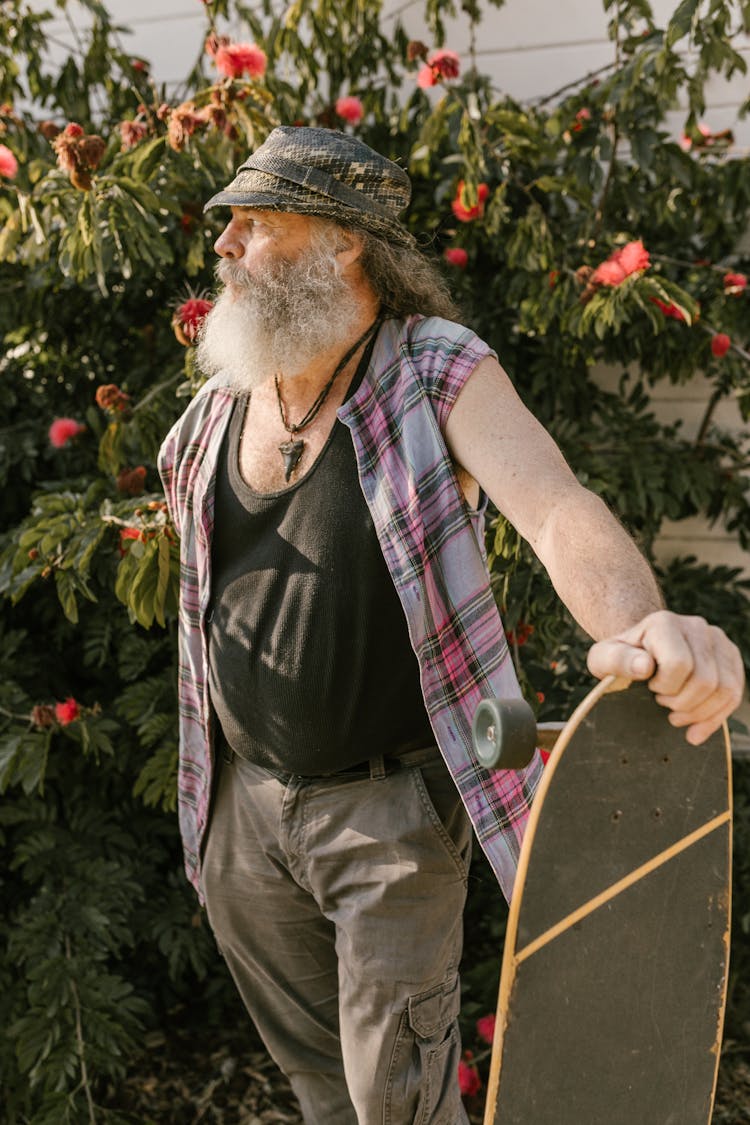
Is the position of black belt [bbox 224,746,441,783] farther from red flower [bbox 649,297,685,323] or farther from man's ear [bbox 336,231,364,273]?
red flower [bbox 649,297,685,323]

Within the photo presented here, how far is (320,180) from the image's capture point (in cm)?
190

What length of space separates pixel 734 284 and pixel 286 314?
1.66 meters

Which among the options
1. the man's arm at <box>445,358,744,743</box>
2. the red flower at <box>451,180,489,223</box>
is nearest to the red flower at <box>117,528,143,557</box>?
the man's arm at <box>445,358,744,743</box>

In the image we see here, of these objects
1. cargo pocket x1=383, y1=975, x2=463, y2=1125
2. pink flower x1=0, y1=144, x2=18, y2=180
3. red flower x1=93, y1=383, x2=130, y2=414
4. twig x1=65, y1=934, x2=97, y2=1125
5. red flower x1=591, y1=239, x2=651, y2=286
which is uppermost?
pink flower x1=0, y1=144, x2=18, y2=180

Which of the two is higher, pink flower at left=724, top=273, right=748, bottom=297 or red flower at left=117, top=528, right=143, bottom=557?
pink flower at left=724, top=273, right=748, bottom=297

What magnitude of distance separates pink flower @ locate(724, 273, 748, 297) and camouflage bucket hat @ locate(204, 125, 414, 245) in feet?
4.80

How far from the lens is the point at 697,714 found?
1.27m

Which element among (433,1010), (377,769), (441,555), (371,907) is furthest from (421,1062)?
(441,555)

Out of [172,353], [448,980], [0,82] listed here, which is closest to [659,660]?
[448,980]

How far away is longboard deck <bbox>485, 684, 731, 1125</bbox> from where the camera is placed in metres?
1.34

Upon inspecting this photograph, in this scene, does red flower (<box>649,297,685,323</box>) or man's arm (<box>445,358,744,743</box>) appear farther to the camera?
red flower (<box>649,297,685,323</box>)

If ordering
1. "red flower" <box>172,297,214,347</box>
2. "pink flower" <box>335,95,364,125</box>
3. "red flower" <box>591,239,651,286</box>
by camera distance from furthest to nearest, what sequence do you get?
1. "pink flower" <box>335,95,364,125</box>
2. "red flower" <box>591,239,651,286</box>
3. "red flower" <box>172,297,214,347</box>

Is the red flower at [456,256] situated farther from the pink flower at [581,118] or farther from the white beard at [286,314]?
A: the white beard at [286,314]

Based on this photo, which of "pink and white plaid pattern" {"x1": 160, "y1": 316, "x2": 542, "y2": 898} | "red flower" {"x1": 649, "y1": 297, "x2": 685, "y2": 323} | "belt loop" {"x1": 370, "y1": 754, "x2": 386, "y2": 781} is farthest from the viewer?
"red flower" {"x1": 649, "y1": 297, "x2": 685, "y2": 323}
